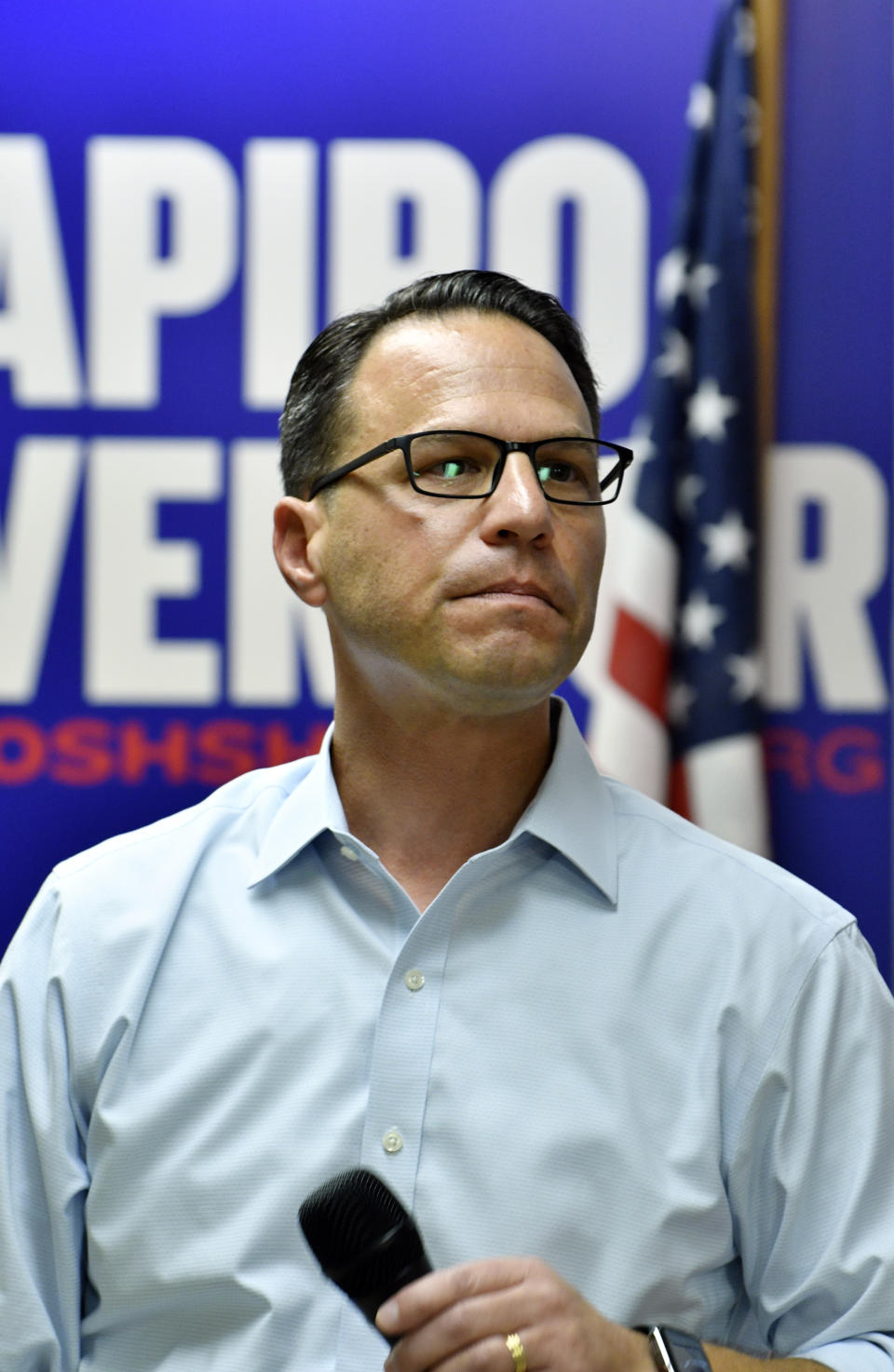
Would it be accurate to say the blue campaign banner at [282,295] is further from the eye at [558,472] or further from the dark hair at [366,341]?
the eye at [558,472]

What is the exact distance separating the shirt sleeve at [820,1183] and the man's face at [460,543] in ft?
1.46

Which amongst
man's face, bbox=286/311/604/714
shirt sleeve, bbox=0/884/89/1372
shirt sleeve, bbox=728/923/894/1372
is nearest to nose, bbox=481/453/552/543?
man's face, bbox=286/311/604/714

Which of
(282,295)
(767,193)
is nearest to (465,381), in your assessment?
(282,295)

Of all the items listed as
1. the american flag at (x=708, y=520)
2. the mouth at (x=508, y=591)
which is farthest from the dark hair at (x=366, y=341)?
the american flag at (x=708, y=520)

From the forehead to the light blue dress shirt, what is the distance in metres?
0.40

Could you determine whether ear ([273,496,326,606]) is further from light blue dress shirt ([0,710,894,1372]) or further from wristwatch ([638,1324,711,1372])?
wristwatch ([638,1324,711,1372])

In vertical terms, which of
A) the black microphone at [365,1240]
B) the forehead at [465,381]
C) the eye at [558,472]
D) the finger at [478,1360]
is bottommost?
the finger at [478,1360]

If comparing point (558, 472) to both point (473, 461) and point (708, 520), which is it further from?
point (708, 520)

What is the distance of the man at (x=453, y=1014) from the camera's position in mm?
1328

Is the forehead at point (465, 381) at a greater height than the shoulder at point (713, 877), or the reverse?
the forehead at point (465, 381)

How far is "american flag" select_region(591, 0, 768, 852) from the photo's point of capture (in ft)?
7.94

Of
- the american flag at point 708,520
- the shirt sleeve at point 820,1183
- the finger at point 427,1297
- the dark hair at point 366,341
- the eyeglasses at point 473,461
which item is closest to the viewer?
the finger at point 427,1297

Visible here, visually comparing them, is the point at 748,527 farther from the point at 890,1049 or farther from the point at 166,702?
the point at 890,1049

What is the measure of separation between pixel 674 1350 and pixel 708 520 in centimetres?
153
